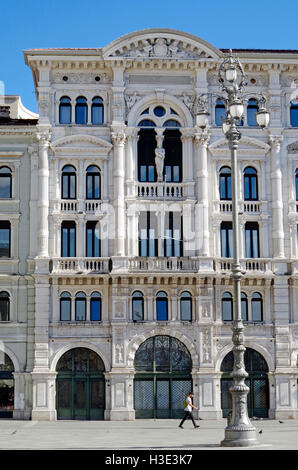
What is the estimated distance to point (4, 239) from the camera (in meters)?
47.7

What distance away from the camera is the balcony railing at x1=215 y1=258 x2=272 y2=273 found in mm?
47434

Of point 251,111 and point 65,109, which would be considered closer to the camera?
point 65,109

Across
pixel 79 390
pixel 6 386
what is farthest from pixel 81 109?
pixel 6 386

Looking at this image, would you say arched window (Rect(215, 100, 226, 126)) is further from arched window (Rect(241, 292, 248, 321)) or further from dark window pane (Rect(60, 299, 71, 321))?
dark window pane (Rect(60, 299, 71, 321))

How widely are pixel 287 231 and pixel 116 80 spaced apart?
12.3 metres

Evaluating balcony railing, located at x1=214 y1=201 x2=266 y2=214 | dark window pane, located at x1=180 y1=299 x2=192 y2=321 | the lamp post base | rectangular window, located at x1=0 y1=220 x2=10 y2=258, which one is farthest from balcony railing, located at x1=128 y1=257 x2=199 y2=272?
the lamp post base

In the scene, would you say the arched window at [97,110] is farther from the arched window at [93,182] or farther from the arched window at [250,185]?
the arched window at [250,185]

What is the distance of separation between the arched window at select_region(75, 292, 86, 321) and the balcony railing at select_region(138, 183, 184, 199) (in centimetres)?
627

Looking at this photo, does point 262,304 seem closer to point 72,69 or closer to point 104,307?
point 104,307

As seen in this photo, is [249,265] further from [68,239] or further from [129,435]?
[129,435]

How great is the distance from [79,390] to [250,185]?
1436 cm

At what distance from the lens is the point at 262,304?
47.7 metres
